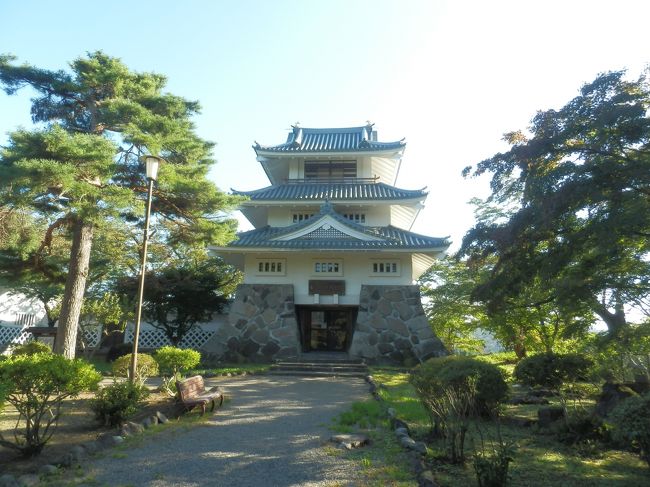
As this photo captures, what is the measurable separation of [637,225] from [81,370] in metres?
7.76

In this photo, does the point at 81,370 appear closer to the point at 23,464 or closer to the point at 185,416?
the point at 23,464

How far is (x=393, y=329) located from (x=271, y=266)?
6075mm

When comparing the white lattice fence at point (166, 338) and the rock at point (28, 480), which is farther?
the white lattice fence at point (166, 338)

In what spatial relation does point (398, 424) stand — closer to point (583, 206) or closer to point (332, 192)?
point (583, 206)

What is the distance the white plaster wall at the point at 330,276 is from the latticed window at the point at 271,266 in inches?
5.8

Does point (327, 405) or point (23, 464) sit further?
point (327, 405)

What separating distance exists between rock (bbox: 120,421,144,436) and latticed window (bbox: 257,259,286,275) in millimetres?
12325

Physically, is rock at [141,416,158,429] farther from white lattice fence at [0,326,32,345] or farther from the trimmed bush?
white lattice fence at [0,326,32,345]

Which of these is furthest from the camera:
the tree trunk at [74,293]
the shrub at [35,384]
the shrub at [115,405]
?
the tree trunk at [74,293]

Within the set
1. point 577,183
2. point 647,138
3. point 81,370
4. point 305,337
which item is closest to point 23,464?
point 81,370

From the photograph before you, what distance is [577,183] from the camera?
236 inches

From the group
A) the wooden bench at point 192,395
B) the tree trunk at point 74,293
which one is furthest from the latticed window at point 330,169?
the wooden bench at point 192,395

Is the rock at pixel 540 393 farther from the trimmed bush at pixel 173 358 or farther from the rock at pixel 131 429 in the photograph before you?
the rock at pixel 131 429

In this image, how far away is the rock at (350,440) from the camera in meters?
5.92
